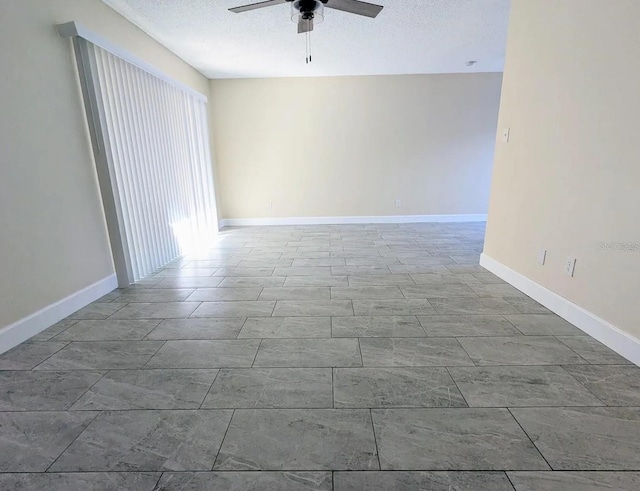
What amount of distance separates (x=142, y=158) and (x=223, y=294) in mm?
1793

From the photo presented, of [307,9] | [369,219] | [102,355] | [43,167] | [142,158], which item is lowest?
[102,355]

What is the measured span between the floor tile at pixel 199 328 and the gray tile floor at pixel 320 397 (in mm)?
14

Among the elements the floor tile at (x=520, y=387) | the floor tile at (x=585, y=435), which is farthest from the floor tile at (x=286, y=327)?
the floor tile at (x=585, y=435)

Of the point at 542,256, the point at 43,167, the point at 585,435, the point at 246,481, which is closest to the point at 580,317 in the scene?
the point at 542,256

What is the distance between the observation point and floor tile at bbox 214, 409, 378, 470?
1.12 metres

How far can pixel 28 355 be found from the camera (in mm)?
1832

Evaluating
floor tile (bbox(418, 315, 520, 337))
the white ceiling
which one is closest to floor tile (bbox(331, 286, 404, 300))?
floor tile (bbox(418, 315, 520, 337))

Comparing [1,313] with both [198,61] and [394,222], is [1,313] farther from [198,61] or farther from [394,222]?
[394,222]

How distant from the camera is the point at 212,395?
1476 mm

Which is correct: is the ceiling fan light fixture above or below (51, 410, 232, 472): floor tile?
above

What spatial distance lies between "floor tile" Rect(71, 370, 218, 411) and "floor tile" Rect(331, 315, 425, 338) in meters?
0.86

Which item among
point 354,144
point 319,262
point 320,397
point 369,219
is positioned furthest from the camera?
point 369,219

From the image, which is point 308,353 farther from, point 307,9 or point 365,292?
point 307,9

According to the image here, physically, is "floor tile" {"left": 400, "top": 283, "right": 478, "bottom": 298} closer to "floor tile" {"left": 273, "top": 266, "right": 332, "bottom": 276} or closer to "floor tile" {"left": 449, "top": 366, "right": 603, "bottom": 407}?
"floor tile" {"left": 273, "top": 266, "right": 332, "bottom": 276}
